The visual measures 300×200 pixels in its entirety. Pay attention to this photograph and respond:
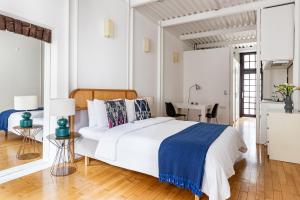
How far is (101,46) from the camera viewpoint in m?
3.62

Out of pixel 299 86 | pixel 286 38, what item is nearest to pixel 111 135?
pixel 299 86

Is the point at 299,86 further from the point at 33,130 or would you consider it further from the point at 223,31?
the point at 33,130

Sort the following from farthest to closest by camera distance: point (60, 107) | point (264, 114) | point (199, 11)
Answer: point (199, 11)
point (264, 114)
point (60, 107)

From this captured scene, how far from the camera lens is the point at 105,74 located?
3.72 metres

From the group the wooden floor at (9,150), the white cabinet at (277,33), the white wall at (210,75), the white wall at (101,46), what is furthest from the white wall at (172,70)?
the wooden floor at (9,150)

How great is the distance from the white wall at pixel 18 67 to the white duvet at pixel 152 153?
4.37 feet

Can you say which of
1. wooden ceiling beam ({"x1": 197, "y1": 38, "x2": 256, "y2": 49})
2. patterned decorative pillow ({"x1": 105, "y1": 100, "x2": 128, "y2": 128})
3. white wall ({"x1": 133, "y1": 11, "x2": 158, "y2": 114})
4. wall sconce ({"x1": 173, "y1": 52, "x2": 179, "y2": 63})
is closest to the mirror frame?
patterned decorative pillow ({"x1": 105, "y1": 100, "x2": 128, "y2": 128})

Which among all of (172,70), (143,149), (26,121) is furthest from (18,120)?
(172,70)

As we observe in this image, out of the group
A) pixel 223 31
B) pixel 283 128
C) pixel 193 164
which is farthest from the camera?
pixel 223 31

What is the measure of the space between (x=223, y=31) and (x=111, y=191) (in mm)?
5392

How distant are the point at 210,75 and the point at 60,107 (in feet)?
16.9

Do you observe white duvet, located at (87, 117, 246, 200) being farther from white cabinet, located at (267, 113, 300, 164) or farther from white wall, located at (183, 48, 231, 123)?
white wall, located at (183, 48, 231, 123)

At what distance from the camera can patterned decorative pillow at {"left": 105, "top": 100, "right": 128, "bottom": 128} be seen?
2998 millimetres

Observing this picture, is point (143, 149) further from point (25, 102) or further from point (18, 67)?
point (18, 67)
